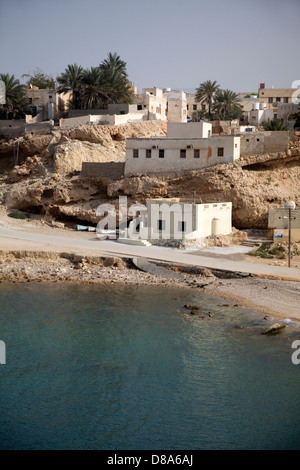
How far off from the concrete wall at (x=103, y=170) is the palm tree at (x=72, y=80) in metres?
11.5

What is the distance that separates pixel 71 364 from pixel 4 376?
Answer: 215cm

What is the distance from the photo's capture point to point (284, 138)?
35.7 m

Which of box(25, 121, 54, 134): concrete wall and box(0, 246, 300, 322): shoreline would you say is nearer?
box(0, 246, 300, 322): shoreline

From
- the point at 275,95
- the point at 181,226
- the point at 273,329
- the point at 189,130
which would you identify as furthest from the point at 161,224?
the point at 275,95

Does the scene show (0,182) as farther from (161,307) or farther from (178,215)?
(161,307)

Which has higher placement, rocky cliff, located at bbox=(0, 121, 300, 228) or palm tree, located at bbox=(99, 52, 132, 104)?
palm tree, located at bbox=(99, 52, 132, 104)

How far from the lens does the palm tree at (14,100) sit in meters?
48.7

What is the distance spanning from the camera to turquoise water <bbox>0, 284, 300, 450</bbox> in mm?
15031

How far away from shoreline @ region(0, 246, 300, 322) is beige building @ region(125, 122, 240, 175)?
29.9ft

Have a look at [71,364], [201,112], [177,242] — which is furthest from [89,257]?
[201,112]

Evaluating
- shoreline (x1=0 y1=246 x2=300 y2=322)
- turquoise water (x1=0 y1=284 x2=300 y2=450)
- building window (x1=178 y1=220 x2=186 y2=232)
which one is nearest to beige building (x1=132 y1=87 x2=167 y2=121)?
building window (x1=178 y1=220 x2=186 y2=232)

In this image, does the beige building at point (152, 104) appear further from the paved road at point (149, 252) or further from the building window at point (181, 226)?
the building window at point (181, 226)

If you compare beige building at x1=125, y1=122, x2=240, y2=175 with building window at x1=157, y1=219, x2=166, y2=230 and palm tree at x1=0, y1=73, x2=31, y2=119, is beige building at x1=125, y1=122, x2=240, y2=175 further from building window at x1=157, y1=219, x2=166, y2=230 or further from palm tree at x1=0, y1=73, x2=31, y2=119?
palm tree at x1=0, y1=73, x2=31, y2=119

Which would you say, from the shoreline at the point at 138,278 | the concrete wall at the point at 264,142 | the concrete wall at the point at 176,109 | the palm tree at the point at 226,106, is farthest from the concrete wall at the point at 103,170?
the palm tree at the point at 226,106
